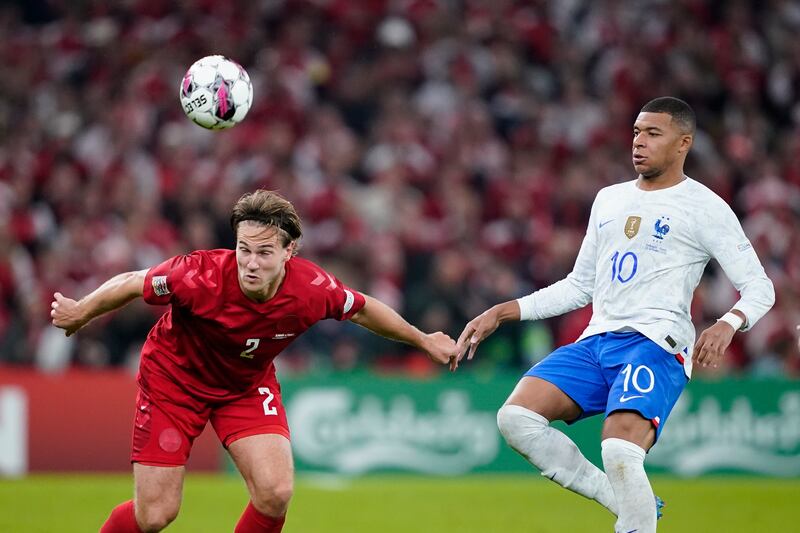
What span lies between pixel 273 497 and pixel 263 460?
196 mm

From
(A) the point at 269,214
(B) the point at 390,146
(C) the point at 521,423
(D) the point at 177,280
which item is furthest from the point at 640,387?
(B) the point at 390,146

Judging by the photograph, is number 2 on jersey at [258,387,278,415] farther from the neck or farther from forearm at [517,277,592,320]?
the neck

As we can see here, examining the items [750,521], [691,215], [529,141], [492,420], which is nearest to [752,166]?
[529,141]

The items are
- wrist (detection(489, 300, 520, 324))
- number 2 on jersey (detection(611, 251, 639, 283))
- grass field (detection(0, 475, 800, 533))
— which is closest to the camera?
number 2 on jersey (detection(611, 251, 639, 283))

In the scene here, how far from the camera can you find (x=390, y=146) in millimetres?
15727

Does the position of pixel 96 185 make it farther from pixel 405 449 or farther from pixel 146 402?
pixel 146 402

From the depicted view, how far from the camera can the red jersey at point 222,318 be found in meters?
6.37

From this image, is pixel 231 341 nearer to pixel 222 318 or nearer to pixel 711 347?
pixel 222 318

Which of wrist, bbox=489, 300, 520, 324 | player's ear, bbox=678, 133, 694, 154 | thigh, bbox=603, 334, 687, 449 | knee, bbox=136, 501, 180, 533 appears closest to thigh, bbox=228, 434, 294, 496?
knee, bbox=136, 501, 180, 533

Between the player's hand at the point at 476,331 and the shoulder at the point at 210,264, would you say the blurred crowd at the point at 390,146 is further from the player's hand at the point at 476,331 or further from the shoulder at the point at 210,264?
the shoulder at the point at 210,264

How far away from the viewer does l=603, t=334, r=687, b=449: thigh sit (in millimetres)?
6293

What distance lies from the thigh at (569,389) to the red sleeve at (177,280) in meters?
1.76

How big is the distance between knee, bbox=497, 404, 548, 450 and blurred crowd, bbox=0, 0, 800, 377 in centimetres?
676

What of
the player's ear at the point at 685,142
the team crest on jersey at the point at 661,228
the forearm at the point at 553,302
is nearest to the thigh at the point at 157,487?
the forearm at the point at 553,302
